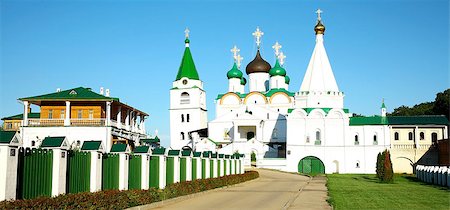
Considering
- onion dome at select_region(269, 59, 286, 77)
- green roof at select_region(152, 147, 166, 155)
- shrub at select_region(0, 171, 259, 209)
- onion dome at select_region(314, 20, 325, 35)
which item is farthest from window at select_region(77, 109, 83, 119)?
onion dome at select_region(269, 59, 286, 77)

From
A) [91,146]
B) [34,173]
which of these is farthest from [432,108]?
[34,173]

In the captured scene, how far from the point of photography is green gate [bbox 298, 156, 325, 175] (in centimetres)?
4856

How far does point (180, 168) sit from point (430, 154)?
1358 inches

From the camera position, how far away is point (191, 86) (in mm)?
63438

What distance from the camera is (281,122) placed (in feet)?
195

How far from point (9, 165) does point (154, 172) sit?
26.5 feet

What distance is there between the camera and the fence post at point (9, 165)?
10188 millimetres

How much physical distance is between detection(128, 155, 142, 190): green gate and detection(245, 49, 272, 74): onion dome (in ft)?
168

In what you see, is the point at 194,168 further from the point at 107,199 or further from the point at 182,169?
the point at 107,199

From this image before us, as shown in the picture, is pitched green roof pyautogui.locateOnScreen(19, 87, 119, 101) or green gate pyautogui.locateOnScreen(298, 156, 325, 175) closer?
pitched green roof pyautogui.locateOnScreen(19, 87, 119, 101)

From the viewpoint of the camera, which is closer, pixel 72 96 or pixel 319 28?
pixel 72 96

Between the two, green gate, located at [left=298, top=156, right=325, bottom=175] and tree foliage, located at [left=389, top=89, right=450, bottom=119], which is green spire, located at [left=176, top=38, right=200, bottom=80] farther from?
tree foliage, located at [left=389, top=89, right=450, bottom=119]

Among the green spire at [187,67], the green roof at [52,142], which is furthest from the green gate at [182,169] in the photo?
the green spire at [187,67]

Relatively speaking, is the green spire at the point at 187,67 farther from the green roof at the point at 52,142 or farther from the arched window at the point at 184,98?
the green roof at the point at 52,142
